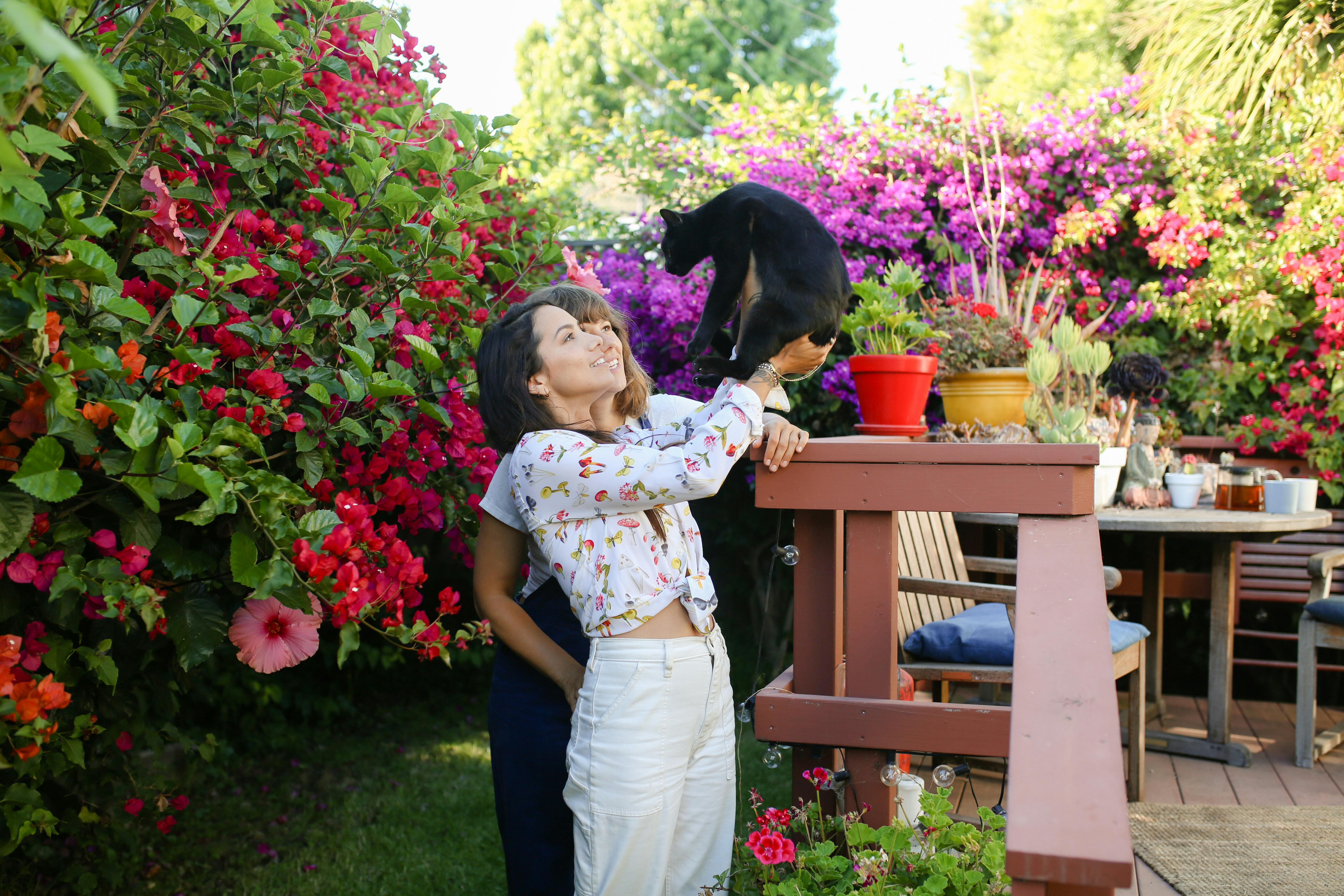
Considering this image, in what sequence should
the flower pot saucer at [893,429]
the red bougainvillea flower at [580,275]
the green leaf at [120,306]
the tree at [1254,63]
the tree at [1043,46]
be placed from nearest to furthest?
the green leaf at [120,306], the red bougainvillea flower at [580,275], the flower pot saucer at [893,429], the tree at [1254,63], the tree at [1043,46]

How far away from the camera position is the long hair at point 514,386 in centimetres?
149

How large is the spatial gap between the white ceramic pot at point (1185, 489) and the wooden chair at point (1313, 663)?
1.53ft

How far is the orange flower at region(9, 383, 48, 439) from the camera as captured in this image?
1034mm

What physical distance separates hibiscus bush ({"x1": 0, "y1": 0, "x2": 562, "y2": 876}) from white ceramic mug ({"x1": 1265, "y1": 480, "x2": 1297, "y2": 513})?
2.66 metres

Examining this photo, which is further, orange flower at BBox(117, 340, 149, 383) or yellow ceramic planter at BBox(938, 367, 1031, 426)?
yellow ceramic planter at BBox(938, 367, 1031, 426)

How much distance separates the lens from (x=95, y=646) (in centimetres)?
127

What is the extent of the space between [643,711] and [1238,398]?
3.67 m

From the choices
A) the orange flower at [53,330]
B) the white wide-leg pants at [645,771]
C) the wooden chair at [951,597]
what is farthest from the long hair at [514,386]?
the wooden chair at [951,597]

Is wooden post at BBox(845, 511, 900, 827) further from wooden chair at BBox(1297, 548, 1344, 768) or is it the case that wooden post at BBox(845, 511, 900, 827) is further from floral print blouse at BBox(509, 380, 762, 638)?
wooden chair at BBox(1297, 548, 1344, 768)

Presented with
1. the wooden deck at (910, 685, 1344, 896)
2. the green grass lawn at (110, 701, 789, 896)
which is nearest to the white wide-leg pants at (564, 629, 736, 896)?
the green grass lawn at (110, 701, 789, 896)

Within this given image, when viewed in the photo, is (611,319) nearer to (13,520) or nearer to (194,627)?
(194,627)

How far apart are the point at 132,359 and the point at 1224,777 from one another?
3289 mm

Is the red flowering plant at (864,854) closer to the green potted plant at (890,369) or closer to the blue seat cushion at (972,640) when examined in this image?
the green potted plant at (890,369)

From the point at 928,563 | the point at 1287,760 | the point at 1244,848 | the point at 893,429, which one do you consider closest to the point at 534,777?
the point at 893,429
